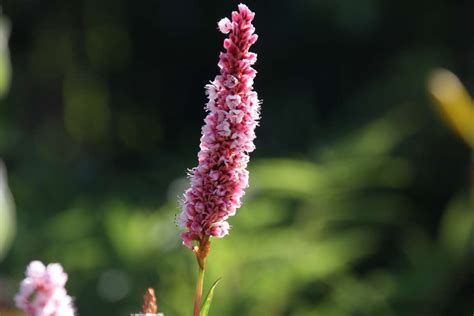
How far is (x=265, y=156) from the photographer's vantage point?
4.67m

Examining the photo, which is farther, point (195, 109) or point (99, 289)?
point (195, 109)

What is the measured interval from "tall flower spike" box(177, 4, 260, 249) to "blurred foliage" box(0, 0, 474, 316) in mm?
1575

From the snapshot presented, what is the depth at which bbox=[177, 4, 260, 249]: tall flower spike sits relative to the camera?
571mm

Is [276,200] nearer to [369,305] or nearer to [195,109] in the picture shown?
[369,305]

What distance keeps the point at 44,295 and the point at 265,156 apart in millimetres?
4132

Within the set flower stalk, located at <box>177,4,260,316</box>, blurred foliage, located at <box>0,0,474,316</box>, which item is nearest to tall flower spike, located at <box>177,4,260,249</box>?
flower stalk, located at <box>177,4,260,316</box>

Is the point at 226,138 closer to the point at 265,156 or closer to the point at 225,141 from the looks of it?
the point at 225,141

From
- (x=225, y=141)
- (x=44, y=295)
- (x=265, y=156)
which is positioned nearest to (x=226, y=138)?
(x=225, y=141)

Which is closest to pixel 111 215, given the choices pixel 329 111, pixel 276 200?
pixel 276 200

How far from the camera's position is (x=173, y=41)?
5.59 meters

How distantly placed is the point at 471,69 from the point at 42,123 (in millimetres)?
2459

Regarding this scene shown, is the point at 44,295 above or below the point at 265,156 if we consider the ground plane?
below

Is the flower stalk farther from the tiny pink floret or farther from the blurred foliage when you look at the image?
the blurred foliage

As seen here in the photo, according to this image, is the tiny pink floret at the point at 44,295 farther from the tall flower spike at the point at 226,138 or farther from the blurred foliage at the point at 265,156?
the blurred foliage at the point at 265,156
